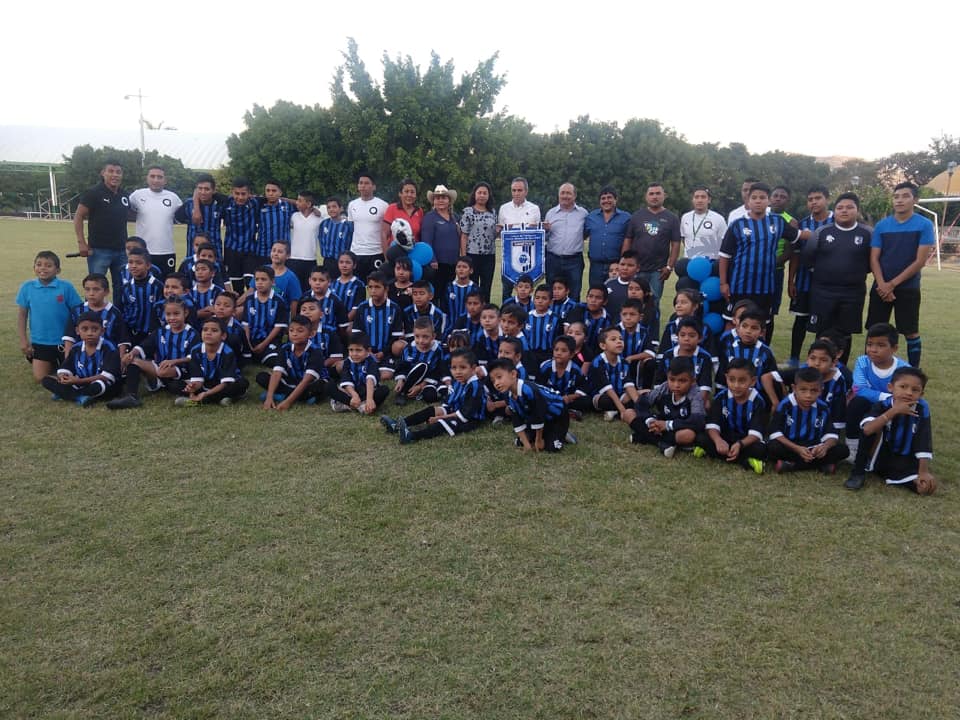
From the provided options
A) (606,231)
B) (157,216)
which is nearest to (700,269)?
(606,231)

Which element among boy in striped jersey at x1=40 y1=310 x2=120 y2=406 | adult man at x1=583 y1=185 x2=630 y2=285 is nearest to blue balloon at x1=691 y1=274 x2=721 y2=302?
adult man at x1=583 y1=185 x2=630 y2=285

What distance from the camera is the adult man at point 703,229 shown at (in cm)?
666

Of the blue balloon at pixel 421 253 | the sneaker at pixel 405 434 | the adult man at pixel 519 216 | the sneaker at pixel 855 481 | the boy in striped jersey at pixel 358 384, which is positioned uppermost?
the adult man at pixel 519 216

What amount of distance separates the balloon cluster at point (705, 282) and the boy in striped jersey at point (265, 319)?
3.50 m

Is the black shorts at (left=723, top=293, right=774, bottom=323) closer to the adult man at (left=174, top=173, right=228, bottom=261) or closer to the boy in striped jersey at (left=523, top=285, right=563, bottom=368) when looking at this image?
the boy in striped jersey at (left=523, top=285, right=563, bottom=368)

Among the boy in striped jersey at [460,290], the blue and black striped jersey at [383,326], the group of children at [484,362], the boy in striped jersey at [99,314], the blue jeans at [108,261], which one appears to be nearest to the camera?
the group of children at [484,362]

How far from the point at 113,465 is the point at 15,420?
1.34m

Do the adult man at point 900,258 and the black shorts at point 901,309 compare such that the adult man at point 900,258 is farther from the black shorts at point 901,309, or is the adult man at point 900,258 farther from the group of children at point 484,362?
the group of children at point 484,362

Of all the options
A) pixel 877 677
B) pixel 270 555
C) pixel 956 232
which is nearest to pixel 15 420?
pixel 270 555

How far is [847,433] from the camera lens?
429cm

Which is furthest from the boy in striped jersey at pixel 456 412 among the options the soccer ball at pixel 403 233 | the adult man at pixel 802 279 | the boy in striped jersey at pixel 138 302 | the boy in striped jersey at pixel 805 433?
the adult man at pixel 802 279

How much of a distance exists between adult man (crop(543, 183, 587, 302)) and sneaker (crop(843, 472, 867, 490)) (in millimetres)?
3463

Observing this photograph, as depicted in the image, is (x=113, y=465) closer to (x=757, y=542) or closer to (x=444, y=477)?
(x=444, y=477)

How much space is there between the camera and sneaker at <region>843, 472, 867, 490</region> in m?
3.90
